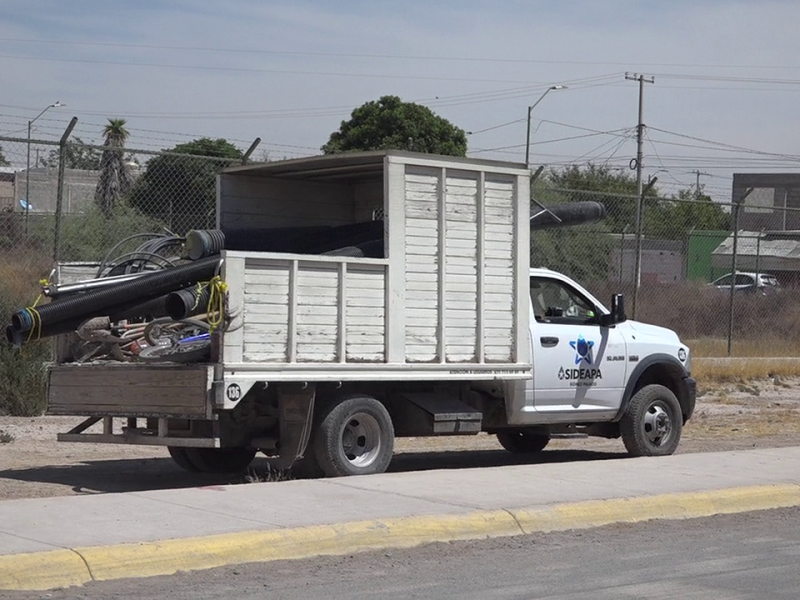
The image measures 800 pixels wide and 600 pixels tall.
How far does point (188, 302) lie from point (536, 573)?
3725 mm

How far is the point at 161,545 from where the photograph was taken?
7.55 meters

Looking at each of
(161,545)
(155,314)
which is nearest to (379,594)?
(161,545)

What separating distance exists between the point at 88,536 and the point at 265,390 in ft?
9.82

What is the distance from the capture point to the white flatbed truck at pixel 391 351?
10180mm

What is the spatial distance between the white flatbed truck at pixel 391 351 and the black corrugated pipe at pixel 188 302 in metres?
0.29

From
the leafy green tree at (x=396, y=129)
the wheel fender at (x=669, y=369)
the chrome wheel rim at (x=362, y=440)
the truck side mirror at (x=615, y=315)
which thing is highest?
the leafy green tree at (x=396, y=129)

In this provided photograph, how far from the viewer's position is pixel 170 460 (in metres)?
13.0

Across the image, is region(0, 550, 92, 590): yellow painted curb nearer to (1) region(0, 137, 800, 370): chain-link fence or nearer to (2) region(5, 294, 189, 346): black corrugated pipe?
(2) region(5, 294, 189, 346): black corrugated pipe

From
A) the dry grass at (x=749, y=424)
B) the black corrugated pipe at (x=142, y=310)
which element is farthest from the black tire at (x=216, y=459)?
the dry grass at (x=749, y=424)

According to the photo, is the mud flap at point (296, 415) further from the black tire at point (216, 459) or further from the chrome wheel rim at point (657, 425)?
the chrome wheel rim at point (657, 425)

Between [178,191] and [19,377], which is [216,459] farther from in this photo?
[178,191]

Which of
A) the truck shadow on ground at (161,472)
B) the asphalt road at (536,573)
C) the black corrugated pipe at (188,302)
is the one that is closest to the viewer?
the asphalt road at (536,573)

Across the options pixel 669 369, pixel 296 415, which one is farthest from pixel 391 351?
pixel 669 369

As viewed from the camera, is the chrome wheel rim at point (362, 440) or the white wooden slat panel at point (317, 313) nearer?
the white wooden slat panel at point (317, 313)
